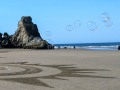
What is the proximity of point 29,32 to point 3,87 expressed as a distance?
97.1 m

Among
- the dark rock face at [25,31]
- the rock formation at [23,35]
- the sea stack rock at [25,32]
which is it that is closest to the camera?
the rock formation at [23,35]

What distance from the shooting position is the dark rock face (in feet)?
362

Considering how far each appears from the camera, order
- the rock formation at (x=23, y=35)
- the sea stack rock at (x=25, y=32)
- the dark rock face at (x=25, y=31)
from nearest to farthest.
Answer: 1. the rock formation at (x=23, y=35)
2. the sea stack rock at (x=25, y=32)
3. the dark rock face at (x=25, y=31)

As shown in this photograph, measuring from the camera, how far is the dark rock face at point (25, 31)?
4344 inches

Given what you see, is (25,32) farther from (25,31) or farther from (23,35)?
(23,35)

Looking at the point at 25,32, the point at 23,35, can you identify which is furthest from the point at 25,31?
the point at 23,35

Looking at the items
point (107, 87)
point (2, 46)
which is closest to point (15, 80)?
point (107, 87)

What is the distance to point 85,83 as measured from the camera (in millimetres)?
16188

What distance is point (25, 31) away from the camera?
368ft

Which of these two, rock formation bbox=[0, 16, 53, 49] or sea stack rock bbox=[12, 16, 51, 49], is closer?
rock formation bbox=[0, 16, 53, 49]

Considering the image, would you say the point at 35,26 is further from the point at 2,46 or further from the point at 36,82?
the point at 36,82

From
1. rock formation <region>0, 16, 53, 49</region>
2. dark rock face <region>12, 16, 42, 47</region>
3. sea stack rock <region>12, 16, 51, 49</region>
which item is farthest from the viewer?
dark rock face <region>12, 16, 42, 47</region>

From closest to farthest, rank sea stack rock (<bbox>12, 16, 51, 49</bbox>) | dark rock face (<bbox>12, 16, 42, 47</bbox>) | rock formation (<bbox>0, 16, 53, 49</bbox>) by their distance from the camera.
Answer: rock formation (<bbox>0, 16, 53, 49</bbox>), sea stack rock (<bbox>12, 16, 51, 49</bbox>), dark rock face (<bbox>12, 16, 42, 47</bbox>)

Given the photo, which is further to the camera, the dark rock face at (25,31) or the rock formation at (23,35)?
the dark rock face at (25,31)
